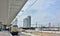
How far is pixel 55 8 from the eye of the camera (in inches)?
91.9

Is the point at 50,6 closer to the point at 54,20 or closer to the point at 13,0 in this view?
the point at 54,20

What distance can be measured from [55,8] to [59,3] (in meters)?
0.16

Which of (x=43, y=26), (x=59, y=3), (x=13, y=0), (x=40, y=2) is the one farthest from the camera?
(x=13, y=0)

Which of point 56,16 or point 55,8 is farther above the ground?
point 55,8

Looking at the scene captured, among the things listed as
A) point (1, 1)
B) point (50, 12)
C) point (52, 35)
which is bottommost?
point (52, 35)

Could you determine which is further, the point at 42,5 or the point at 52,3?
the point at 42,5

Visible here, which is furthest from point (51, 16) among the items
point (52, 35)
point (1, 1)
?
point (1, 1)

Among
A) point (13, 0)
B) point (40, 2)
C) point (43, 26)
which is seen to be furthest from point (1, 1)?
point (43, 26)

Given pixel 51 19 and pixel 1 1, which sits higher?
pixel 1 1

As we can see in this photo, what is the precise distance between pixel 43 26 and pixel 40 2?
652mm

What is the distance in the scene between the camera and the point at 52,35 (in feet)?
7.27

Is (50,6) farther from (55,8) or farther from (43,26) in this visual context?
(43,26)

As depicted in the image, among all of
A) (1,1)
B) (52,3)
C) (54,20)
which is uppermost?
(1,1)

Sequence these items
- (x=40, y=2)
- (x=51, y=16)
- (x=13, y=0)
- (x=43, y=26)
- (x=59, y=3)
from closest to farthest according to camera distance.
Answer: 1. (x=59, y=3)
2. (x=51, y=16)
3. (x=43, y=26)
4. (x=40, y=2)
5. (x=13, y=0)
